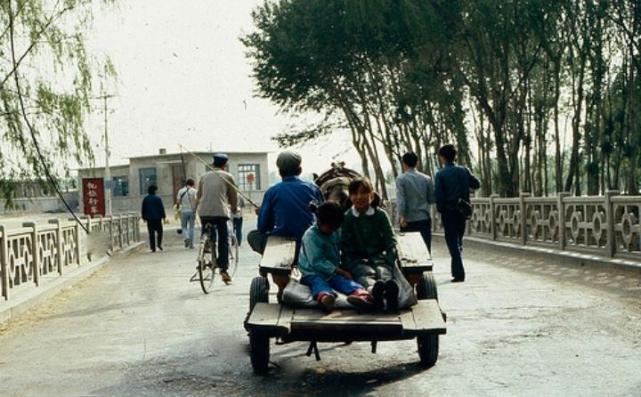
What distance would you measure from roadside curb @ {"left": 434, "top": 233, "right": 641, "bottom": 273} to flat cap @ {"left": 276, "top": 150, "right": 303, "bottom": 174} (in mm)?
6847

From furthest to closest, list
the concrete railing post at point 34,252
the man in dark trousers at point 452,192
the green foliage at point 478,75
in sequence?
the green foliage at point 478,75
the concrete railing post at point 34,252
the man in dark trousers at point 452,192

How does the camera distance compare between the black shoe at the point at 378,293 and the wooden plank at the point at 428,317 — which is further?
the black shoe at the point at 378,293

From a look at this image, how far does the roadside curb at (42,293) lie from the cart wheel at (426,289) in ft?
16.9

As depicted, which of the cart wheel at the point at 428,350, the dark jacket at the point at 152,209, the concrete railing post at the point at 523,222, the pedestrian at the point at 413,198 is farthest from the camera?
the dark jacket at the point at 152,209

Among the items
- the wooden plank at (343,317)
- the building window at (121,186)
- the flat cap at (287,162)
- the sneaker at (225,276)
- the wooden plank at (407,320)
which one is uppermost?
the building window at (121,186)

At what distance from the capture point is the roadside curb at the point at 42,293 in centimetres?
1051

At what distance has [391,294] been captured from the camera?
620 cm

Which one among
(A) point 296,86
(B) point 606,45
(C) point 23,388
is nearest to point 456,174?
(C) point 23,388

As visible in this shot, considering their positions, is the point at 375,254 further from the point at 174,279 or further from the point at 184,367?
the point at 174,279

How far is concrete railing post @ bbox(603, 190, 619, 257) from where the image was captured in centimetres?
1436

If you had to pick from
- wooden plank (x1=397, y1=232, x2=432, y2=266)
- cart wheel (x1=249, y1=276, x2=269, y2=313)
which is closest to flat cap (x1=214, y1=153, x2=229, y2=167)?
wooden plank (x1=397, y1=232, x2=432, y2=266)

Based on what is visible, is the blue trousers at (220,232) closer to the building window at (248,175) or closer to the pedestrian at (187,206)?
the pedestrian at (187,206)

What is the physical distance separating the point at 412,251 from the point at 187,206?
1587 centimetres

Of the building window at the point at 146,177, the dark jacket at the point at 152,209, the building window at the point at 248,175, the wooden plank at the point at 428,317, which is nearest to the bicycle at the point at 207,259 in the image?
the wooden plank at the point at 428,317
